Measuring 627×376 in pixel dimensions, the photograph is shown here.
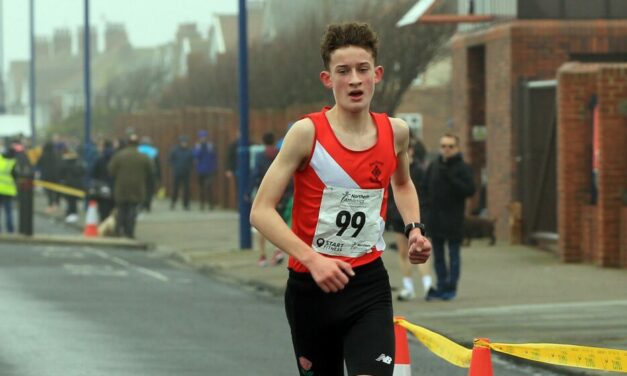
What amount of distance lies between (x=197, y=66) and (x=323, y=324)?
60620mm

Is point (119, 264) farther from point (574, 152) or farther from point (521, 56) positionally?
point (521, 56)

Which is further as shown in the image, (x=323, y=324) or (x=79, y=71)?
(x=79, y=71)

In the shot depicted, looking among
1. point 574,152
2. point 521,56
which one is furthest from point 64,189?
point 574,152

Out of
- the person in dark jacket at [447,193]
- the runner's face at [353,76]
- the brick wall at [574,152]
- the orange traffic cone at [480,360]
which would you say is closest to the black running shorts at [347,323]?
Answer: the runner's face at [353,76]

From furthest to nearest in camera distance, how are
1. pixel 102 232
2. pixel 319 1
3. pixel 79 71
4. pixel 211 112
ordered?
pixel 79 71 → pixel 319 1 → pixel 211 112 → pixel 102 232

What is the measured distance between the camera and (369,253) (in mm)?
6629

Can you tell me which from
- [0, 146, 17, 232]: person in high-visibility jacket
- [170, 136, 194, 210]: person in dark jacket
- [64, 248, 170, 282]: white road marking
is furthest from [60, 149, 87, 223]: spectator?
[64, 248, 170, 282]: white road marking

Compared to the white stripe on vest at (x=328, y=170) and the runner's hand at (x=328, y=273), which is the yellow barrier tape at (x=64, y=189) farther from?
the runner's hand at (x=328, y=273)

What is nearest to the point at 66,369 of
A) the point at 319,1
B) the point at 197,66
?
the point at 319,1

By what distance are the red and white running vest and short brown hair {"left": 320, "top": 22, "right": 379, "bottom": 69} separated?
26 centimetres

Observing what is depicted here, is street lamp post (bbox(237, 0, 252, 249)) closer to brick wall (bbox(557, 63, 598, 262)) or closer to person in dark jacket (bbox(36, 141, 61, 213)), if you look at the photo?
brick wall (bbox(557, 63, 598, 262))

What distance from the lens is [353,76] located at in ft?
21.1

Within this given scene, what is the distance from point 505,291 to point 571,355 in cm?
980

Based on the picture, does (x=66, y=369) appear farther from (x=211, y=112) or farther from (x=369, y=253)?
(x=211, y=112)
